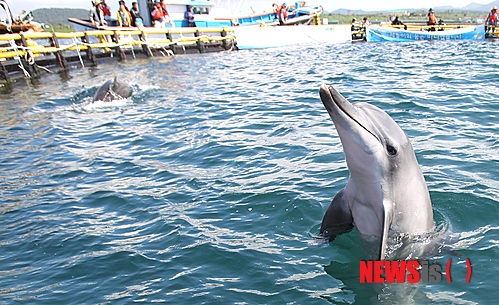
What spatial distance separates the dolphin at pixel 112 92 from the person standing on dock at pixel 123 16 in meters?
17.4

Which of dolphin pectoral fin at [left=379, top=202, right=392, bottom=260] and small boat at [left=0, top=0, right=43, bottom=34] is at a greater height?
small boat at [left=0, top=0, right=43, bottom=34]

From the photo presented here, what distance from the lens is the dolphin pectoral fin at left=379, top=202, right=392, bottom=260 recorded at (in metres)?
3.65

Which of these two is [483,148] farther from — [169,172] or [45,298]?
[45,298]

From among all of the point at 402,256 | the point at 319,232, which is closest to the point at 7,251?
the point at 319,232

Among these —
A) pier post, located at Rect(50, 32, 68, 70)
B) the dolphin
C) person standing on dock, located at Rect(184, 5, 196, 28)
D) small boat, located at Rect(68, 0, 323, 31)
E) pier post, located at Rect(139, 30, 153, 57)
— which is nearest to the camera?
the dolphin

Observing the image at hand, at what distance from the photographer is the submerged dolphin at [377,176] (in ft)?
12.1

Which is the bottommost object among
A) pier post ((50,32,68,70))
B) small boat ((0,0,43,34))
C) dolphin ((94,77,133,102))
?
dolphin ((94,77,133,102))

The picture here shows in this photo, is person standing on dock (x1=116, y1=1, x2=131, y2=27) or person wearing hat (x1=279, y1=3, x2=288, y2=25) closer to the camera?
person standing on dock (x1=116, y1=1, x2=131, y2=27)

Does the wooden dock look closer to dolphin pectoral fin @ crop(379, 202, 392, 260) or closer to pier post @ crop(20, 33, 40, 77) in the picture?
pier post @ crop(20, 33, 40, 77)

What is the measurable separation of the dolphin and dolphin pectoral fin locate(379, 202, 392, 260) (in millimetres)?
11288

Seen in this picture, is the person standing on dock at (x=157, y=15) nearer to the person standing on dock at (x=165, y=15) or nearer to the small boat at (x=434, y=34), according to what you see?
the person standing on dock at (x=165, y=15)

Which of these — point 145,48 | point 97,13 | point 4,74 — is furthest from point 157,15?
point 4,74

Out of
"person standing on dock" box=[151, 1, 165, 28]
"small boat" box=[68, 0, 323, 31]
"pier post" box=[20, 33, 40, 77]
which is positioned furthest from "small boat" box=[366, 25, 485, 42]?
"pier post" box=[20, 33, 40, 77]

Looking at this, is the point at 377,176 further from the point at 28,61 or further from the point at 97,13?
the point at 97,13
